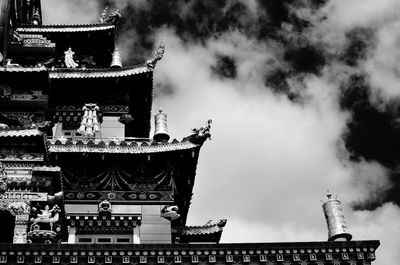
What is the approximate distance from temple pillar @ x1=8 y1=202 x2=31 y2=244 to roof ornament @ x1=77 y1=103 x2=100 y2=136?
276 inches

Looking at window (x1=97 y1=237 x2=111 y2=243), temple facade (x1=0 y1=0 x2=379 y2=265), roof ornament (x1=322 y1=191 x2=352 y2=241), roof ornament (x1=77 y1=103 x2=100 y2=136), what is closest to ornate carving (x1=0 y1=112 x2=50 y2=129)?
temple facade (x1=0 y1=0 x2=379 y2=265)

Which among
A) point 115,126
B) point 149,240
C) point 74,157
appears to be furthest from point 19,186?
point 115,126

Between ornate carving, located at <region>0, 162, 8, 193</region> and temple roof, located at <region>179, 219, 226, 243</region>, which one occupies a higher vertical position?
temple roof, located at <region>179, 219, 226, 243</region>

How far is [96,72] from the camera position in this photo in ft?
103

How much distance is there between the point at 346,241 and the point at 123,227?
10.6 meters

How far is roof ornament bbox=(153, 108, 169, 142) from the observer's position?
2814 centimetres

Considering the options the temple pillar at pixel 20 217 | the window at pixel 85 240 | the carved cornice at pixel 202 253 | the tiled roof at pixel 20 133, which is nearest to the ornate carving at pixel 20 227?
the temple pillar at pixel 20 217

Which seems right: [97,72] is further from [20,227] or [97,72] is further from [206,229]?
[20,227]

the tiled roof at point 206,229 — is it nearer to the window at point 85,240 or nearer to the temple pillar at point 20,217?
the window at point 85,240

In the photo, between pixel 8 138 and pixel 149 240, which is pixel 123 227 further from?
pixel 8 138

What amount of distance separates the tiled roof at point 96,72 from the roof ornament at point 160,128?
125 inches

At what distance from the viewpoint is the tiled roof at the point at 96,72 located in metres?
31.2

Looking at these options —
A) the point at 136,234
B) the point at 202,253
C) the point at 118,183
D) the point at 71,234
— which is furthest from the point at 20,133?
the point at 202,253

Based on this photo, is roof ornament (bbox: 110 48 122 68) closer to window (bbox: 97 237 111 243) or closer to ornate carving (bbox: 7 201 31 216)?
window (bbox: 97 237 111 243)
